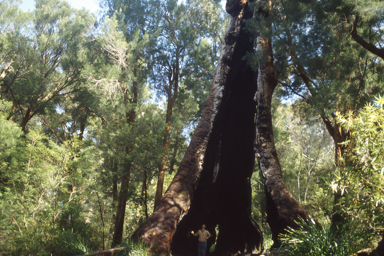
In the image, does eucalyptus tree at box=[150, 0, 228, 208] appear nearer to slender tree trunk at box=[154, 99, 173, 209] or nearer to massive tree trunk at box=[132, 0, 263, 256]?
slender tree trunk at box=[154, 99, 173, 209]

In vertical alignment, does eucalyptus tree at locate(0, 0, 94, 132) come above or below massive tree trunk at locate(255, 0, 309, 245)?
above

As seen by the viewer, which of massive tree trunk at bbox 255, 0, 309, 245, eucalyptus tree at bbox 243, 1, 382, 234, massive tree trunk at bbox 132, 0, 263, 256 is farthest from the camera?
massive tree trunk at bbox 132, 0, 263, 256

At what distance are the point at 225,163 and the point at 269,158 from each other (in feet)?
6.54

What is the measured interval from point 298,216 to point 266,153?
168 centimetres

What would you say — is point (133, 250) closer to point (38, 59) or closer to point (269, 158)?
point (269, 158)

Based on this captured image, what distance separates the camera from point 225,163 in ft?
25.2

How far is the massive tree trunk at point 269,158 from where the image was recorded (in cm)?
502

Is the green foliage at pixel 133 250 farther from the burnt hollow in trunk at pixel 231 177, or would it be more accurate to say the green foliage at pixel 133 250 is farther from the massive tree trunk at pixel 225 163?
the burnt hollow in trunk at pixel 231 177

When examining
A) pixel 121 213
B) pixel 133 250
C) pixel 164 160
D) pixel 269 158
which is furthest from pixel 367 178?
pixel 121 213

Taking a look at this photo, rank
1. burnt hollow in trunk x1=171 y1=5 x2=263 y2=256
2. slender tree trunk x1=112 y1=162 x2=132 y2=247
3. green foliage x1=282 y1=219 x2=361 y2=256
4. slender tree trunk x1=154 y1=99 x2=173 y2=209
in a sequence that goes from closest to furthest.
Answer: green foliage x1=282 y1=219 x2=361 y2=256
burnt hollow in trunk x1=171 y1=5 x2=263 y2=256
slender tree trunk x1=154 y1=99 x2=173 y2=209
slender tree trunk x1=112 y1=162 x2=132 y2=247

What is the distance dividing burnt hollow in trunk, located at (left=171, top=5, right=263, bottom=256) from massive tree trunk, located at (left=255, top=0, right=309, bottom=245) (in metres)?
1.07

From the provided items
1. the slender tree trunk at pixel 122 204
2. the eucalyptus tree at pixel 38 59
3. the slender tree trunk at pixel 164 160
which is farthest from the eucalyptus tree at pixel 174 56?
the eucalyptus tree at pixel 38 59

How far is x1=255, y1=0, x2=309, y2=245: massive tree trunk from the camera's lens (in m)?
5.02

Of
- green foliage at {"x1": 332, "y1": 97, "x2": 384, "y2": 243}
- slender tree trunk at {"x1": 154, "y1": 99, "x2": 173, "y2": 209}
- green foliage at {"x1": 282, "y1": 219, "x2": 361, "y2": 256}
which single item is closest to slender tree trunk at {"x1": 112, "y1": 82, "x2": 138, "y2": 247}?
slender tree trunk at {"x1": 154, "y1": 99, "x2": 173, "y2": 209}
